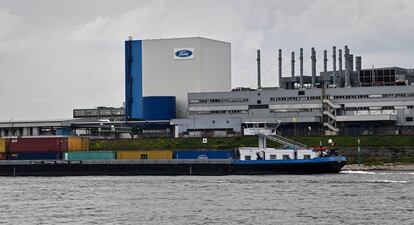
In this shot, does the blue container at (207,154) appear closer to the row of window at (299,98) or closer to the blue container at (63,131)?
the row of window at (299,98)

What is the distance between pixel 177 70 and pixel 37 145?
66.3 metres

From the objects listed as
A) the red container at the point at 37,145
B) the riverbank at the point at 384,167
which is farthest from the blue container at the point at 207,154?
the riverbank at the point at 384,167

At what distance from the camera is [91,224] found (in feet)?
216

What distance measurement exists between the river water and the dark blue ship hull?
448cm

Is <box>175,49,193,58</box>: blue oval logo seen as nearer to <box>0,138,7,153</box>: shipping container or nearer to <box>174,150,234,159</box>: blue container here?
<box>0,138,7,153</box>: shipping container

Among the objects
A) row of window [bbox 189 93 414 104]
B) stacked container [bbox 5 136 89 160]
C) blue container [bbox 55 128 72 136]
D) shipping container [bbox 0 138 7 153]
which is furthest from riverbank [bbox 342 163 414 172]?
blue container [bbox 55 128 72 136]

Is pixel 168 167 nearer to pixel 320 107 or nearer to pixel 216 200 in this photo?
pixel 216 200

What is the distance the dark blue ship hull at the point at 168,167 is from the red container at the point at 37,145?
11.9 feet

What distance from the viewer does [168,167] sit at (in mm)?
121812

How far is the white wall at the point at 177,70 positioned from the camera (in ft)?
634

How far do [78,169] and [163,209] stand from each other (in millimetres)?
53328

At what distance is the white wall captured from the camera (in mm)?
193250

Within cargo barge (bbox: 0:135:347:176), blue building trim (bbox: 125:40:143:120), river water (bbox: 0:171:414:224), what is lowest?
river water (bbox: 0:171:414:224)

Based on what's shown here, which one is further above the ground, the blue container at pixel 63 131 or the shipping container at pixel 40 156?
the blue container at pixel 63 131
